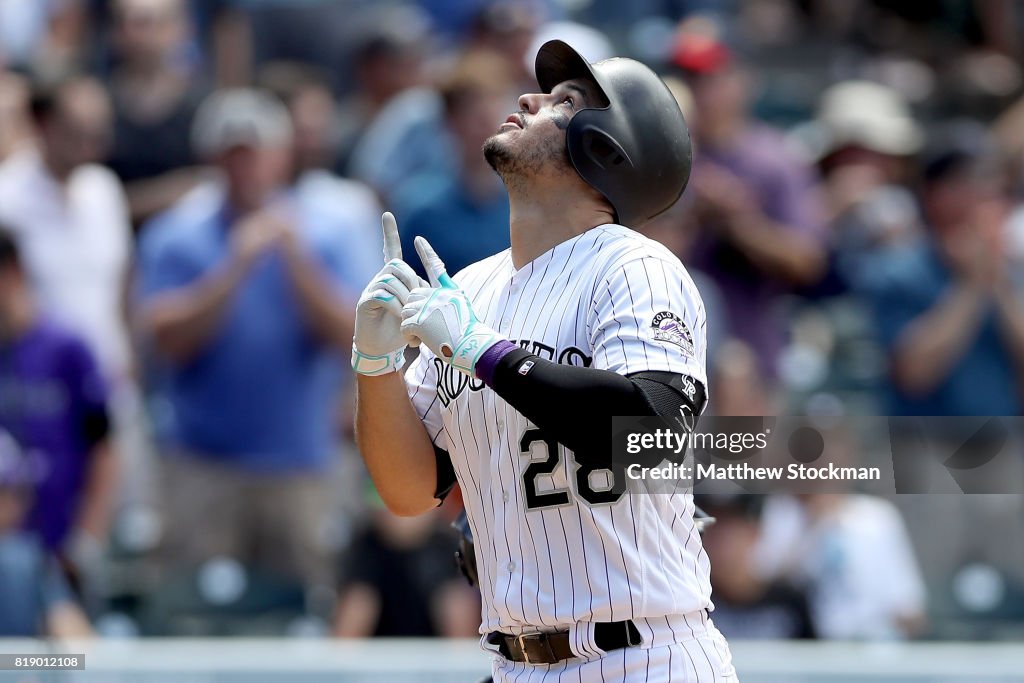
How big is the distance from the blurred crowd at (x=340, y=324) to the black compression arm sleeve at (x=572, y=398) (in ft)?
10.2

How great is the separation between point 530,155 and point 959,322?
13.1 feet

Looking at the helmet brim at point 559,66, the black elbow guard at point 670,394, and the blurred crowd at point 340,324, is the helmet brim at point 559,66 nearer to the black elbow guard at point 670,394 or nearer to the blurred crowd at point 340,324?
the black elbow guard at point 670,394

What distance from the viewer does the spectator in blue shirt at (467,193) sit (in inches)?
241

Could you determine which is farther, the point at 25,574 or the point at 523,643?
the point at 25,574

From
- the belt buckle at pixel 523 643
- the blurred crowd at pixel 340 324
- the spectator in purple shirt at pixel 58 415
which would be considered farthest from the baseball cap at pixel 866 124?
the belt buckle at pixel 523 643

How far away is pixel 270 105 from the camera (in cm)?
670

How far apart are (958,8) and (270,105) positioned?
5.73 meters

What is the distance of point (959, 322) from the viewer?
6.45 metres

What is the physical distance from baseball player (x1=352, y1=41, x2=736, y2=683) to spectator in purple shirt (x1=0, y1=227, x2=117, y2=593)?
3419mm

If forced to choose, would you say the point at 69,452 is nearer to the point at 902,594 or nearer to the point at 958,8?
the point at 902,594

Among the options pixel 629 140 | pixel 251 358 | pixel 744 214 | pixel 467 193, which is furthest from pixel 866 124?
pixel 629 140

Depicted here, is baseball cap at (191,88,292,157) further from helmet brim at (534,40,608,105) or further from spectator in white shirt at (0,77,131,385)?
helmet brim at (534,40,608,105)

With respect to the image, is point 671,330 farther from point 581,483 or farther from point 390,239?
point 390,239
